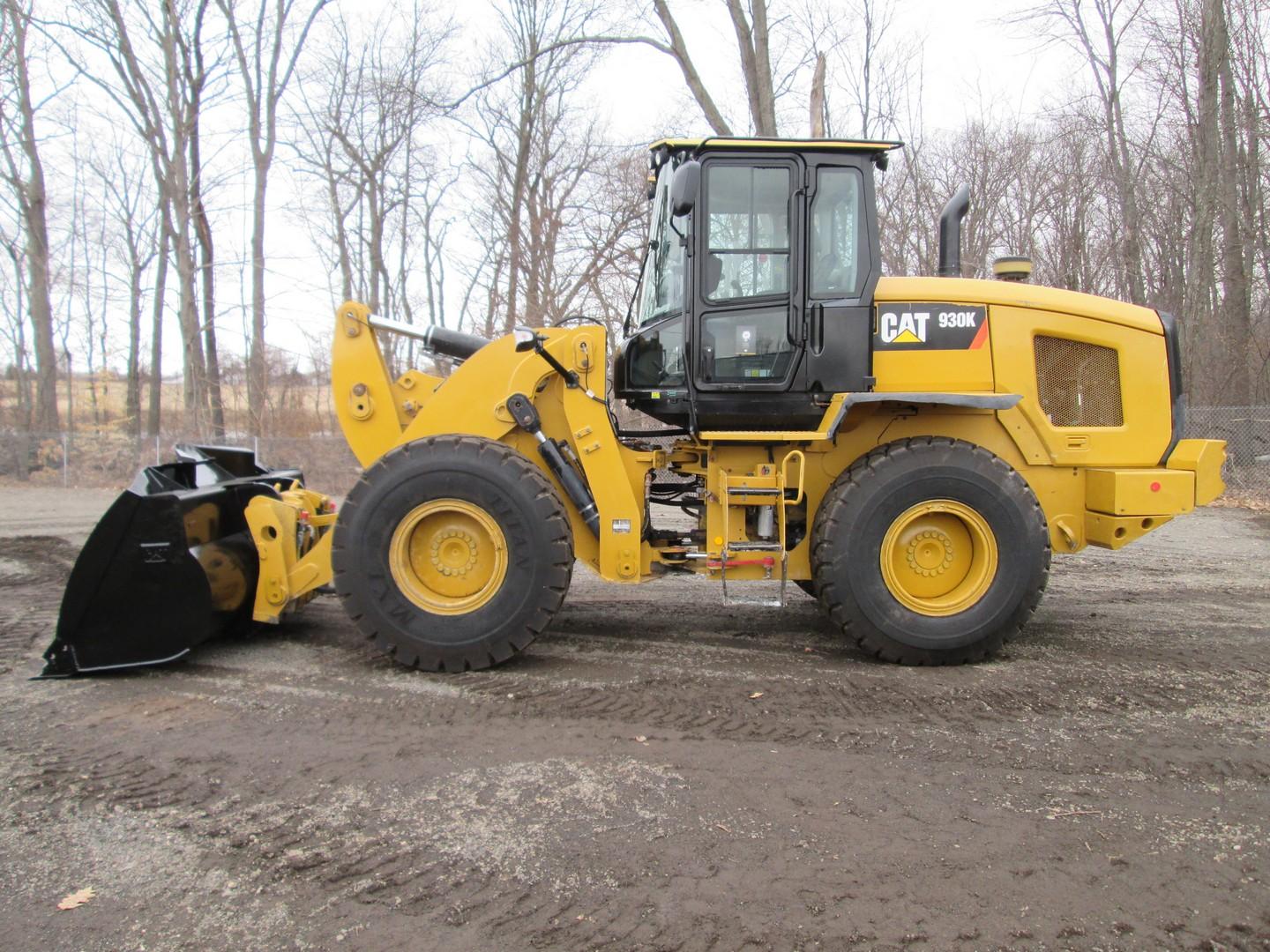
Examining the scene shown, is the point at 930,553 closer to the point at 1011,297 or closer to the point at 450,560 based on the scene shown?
the point at 1011,297

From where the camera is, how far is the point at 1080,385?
198 inches

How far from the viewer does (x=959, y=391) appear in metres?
4.85

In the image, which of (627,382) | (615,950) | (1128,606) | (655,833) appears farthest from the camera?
(1128,606)

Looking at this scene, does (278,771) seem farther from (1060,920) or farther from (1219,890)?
(1219,890)

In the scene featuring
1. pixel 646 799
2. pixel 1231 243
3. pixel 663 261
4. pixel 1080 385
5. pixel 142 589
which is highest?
pixel 1231 243

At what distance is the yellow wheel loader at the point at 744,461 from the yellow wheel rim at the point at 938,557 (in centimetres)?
1

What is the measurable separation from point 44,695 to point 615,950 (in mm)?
3393

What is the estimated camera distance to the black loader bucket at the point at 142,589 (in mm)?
4371

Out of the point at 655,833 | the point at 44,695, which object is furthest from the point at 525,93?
the point at 655,833

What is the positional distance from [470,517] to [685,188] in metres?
2.04

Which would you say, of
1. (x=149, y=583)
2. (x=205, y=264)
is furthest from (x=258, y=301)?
(x=149, y=583)

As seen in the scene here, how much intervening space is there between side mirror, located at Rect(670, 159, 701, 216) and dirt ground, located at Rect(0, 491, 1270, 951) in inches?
95.5

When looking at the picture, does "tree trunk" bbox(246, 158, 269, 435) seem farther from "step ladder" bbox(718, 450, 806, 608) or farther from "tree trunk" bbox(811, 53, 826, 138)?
"step ladder" bbox(718, 450, 806, 608)

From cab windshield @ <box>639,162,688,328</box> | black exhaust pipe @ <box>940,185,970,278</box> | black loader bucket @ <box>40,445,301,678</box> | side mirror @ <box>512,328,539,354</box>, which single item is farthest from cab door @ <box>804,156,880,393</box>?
black loader bucket @ <box>40,445,301,678</box>
